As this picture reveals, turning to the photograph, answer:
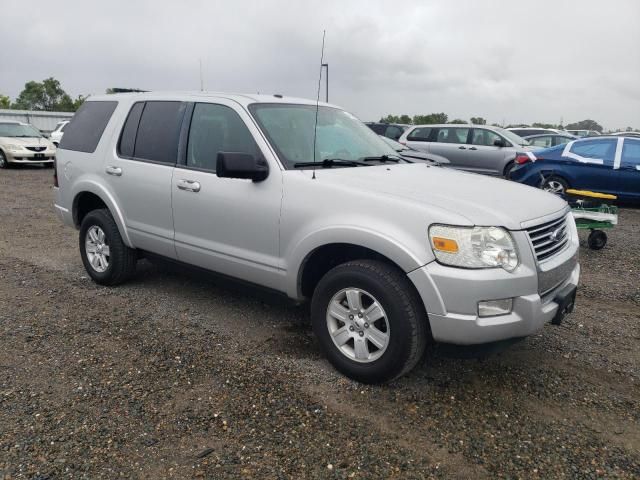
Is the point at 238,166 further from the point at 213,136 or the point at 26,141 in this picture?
the point at 26,141

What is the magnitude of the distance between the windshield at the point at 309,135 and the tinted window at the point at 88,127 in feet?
6.14

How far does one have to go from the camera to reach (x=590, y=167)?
381 inches

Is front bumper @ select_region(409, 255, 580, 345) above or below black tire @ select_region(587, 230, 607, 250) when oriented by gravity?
above

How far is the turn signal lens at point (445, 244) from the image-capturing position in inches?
110

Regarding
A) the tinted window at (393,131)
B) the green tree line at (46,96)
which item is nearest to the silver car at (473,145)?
the tinted window at (393,131)

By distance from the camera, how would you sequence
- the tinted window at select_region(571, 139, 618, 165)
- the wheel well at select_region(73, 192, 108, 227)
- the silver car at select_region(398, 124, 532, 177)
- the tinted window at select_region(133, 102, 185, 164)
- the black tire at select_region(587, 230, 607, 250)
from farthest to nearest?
the silver car at select_region(398, 124, 532, 177) < the tinted window at select_region(571, 139, 618, 165) < the black tire at select_region(587, 230, 607, 250) < the wheel well at select_region(73, 192, 108, 227) < the tinted window at select_region(133, 102, 185, 164)

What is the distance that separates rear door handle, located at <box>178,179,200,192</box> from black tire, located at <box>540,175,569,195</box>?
785cm

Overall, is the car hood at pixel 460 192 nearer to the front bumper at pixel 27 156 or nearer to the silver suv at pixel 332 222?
the silver suv at pixel 332 222

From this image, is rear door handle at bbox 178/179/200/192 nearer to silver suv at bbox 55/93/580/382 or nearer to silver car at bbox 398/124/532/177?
silver suv at bbox 55/93/580/382

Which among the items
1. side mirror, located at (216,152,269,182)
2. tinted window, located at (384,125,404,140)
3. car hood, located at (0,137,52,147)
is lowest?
car hood, located at (0,137,52,147)

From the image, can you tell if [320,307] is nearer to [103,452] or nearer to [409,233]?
[409,233]

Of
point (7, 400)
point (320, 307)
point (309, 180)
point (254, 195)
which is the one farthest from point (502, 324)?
point (7, 400)

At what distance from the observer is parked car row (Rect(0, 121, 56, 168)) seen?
1581 cm

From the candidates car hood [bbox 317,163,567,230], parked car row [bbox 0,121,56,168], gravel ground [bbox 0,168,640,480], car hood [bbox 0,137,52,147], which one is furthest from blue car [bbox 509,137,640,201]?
car hood [bbox 0,137,52,147]
